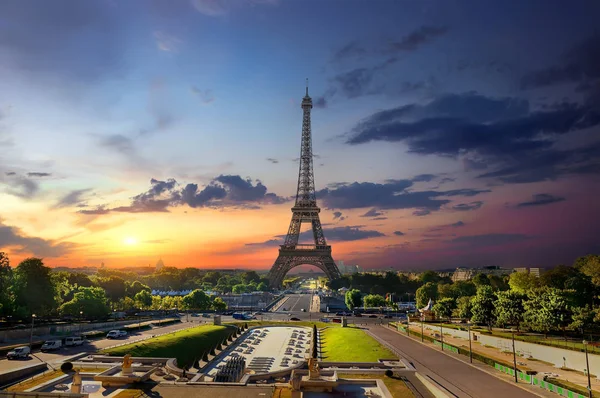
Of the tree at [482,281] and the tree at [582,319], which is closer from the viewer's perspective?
the tree at [582,319]

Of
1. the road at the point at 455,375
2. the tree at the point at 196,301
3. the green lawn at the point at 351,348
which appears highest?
the tree at the point at 196,301

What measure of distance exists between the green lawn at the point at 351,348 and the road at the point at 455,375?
3049 millimetres

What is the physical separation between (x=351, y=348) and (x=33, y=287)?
174 feet

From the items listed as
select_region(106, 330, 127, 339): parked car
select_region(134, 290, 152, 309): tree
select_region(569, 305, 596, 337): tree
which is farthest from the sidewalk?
select_region(134, 290, 152, 309): tree

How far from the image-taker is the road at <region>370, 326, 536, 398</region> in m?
36.2

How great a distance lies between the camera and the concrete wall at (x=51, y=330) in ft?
189

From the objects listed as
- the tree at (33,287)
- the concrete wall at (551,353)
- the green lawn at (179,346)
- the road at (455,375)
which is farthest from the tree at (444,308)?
the tree at (33,287)

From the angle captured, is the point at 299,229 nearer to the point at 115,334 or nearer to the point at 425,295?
the point at 425,295

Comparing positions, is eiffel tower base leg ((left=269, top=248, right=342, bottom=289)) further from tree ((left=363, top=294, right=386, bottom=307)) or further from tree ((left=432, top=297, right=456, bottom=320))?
tree ((left=432, top=297, right=456, bottom=320))

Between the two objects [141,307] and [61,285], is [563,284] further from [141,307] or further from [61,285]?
[141,307]

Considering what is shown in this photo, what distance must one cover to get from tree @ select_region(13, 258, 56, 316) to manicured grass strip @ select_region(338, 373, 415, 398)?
56.3 metres

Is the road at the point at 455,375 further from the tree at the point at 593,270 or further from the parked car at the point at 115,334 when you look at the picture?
the parked car at the point at 115,334

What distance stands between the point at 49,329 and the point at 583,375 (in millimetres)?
69059

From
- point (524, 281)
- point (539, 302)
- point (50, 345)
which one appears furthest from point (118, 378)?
point (524, 281)
